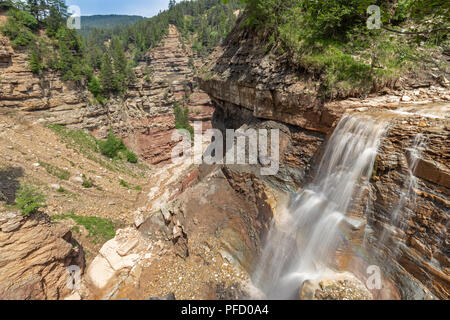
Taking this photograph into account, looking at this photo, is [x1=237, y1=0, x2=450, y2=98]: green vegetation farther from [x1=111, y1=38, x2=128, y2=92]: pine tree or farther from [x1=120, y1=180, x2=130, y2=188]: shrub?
[x1=111, y1=38, x2=128, y2=92]: pine tree

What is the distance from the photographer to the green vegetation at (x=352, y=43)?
6.45 metres

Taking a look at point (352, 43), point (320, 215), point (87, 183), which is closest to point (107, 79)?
point (87, 183)

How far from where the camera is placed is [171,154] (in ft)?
101

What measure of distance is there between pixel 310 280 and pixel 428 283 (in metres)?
2.39

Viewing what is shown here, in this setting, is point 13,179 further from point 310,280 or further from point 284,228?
point 310,280

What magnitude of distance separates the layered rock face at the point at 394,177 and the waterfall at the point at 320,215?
0.97ft

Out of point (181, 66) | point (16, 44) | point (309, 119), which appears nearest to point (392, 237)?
point (309, 119)

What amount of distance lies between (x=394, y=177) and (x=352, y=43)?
5.68 m

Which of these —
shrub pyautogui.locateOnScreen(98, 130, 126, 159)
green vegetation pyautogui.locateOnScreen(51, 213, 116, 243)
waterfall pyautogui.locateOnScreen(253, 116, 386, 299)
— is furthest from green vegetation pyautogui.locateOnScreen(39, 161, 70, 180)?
waterfall pyautogui.locateOnScreen(253, 116, 386, 299)

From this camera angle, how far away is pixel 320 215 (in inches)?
238

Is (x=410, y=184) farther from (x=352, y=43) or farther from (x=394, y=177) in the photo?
(x=352, y=43)

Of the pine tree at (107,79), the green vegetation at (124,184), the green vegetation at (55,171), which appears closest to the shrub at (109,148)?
the green vegetation at (124,184)

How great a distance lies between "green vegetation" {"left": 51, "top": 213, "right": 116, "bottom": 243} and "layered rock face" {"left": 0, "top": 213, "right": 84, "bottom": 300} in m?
2.87

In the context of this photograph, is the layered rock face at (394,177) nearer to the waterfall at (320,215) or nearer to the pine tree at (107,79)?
the waterfall at (320,215)
